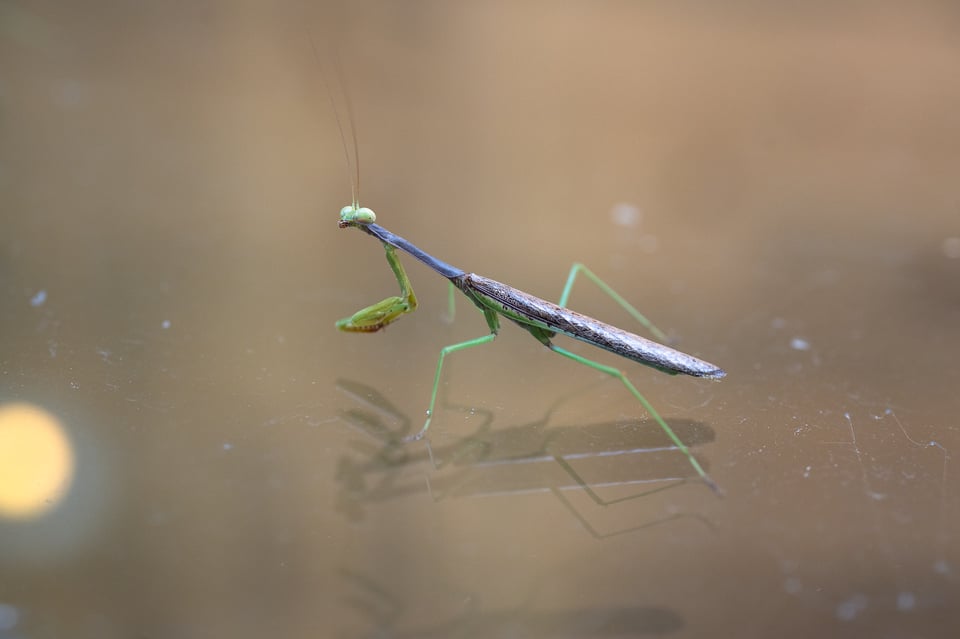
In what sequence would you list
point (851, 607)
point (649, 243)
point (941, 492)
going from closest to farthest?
point (851, 607), point (941, 492), point (649, 243)

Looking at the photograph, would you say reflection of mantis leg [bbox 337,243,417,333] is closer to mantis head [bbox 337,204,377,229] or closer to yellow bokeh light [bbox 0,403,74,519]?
mantis head [bbox 337,204,377,229]

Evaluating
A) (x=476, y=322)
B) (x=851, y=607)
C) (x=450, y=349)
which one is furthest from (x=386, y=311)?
(x=851, y=607)

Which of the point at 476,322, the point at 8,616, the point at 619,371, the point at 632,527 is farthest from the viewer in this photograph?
the point at 476,322

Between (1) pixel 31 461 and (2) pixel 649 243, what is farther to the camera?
(2) pixel 649 243

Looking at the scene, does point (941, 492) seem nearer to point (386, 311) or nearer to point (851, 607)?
point (851, 607)

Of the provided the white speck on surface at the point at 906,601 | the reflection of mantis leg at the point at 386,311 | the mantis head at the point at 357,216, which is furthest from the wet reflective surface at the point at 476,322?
the mantis head at the point at 357,216

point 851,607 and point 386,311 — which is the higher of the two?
point 386,311

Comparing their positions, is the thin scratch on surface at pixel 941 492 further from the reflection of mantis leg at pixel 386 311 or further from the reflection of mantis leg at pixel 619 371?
the reflection of mantis leg at pixel 386 311
